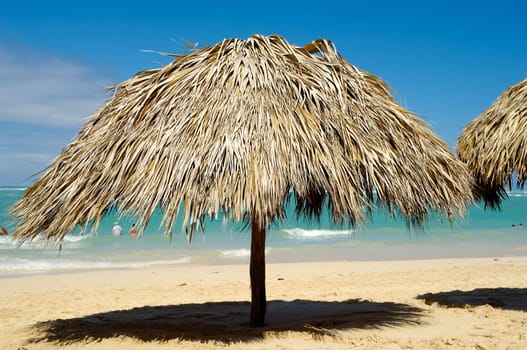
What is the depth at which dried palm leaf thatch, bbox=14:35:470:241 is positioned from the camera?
4.25 metres

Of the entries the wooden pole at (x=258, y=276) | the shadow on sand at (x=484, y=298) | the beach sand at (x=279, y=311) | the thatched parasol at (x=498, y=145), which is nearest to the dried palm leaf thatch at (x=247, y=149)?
the thatched parasol at (x=498, y=145)

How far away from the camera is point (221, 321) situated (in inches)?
238

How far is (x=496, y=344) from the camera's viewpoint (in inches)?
191

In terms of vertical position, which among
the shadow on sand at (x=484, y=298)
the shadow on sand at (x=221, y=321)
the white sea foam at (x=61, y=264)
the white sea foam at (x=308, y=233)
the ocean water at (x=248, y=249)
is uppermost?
the white sea foam at (x=308, y=233)

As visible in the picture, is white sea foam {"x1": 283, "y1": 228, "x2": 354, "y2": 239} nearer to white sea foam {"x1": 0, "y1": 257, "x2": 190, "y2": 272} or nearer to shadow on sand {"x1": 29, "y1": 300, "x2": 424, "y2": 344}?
white sea foam {"x1": 0, "y1": 257, "x2": 190, "y2": 272}

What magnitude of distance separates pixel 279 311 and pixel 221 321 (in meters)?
0.85

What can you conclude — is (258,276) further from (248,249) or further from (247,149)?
(248,249)

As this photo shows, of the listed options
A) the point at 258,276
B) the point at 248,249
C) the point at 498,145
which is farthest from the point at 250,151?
the point at 248,249

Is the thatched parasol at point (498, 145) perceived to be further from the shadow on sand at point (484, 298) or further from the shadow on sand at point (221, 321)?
the shadow on sand at point (221, 321)

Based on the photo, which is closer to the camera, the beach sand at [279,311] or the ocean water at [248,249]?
the beach sand at [279,311]

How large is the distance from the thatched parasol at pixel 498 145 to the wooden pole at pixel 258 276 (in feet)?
8.29

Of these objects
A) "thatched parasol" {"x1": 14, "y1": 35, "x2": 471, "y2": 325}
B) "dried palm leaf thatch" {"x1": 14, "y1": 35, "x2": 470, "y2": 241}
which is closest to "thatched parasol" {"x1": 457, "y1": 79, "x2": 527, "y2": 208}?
"dried palm leaf thatch" {"x1": 14, "y1": 35, "x2": 470, "y2": 241}

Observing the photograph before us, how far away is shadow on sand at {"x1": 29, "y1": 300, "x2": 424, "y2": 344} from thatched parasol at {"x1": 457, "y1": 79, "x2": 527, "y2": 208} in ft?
5.32

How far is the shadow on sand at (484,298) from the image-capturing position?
676 cm
